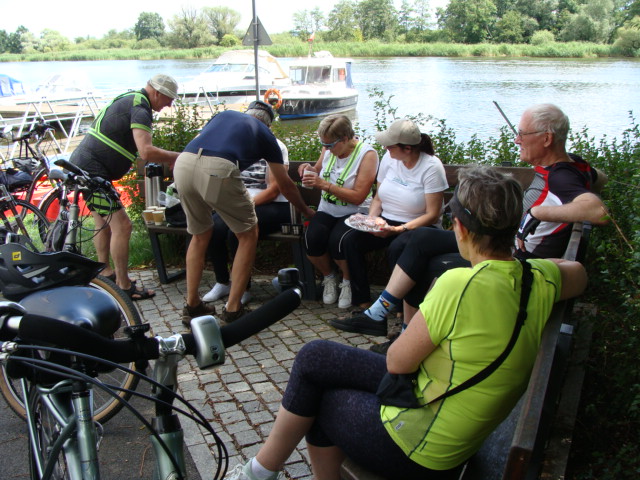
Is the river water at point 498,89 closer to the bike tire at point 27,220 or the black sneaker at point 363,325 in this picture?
the bike tire at point 27,220

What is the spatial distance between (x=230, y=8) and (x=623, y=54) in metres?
52.9

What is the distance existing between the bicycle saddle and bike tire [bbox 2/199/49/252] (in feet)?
15.4

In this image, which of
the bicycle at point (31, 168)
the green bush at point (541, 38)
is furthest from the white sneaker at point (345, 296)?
the green bush at point (541, 38)

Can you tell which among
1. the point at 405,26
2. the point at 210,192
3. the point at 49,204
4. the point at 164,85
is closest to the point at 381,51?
the point at 405,26

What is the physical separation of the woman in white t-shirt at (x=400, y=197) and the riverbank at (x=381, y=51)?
32.3 meters

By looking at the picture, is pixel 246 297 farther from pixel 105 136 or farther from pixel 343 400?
pixel 343 400

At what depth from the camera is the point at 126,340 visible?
56.3 inches

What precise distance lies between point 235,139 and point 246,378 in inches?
59.9

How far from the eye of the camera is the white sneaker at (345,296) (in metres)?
4.64

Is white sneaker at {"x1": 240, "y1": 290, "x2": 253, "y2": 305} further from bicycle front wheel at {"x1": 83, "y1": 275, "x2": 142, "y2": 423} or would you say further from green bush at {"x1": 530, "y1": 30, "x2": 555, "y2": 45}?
green bush at {"x1": 530, "y1": 30, "x2": 555, "y2": 45}

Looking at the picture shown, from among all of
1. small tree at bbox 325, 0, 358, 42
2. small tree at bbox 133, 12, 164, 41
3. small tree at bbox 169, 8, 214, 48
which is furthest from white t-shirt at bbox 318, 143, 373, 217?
small tree at bbox 133, 12, 164, 41

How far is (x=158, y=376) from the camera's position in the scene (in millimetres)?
1545

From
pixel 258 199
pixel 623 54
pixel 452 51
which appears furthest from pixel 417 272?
pixel 452 51

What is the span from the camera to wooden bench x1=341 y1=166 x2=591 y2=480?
4.88ft
